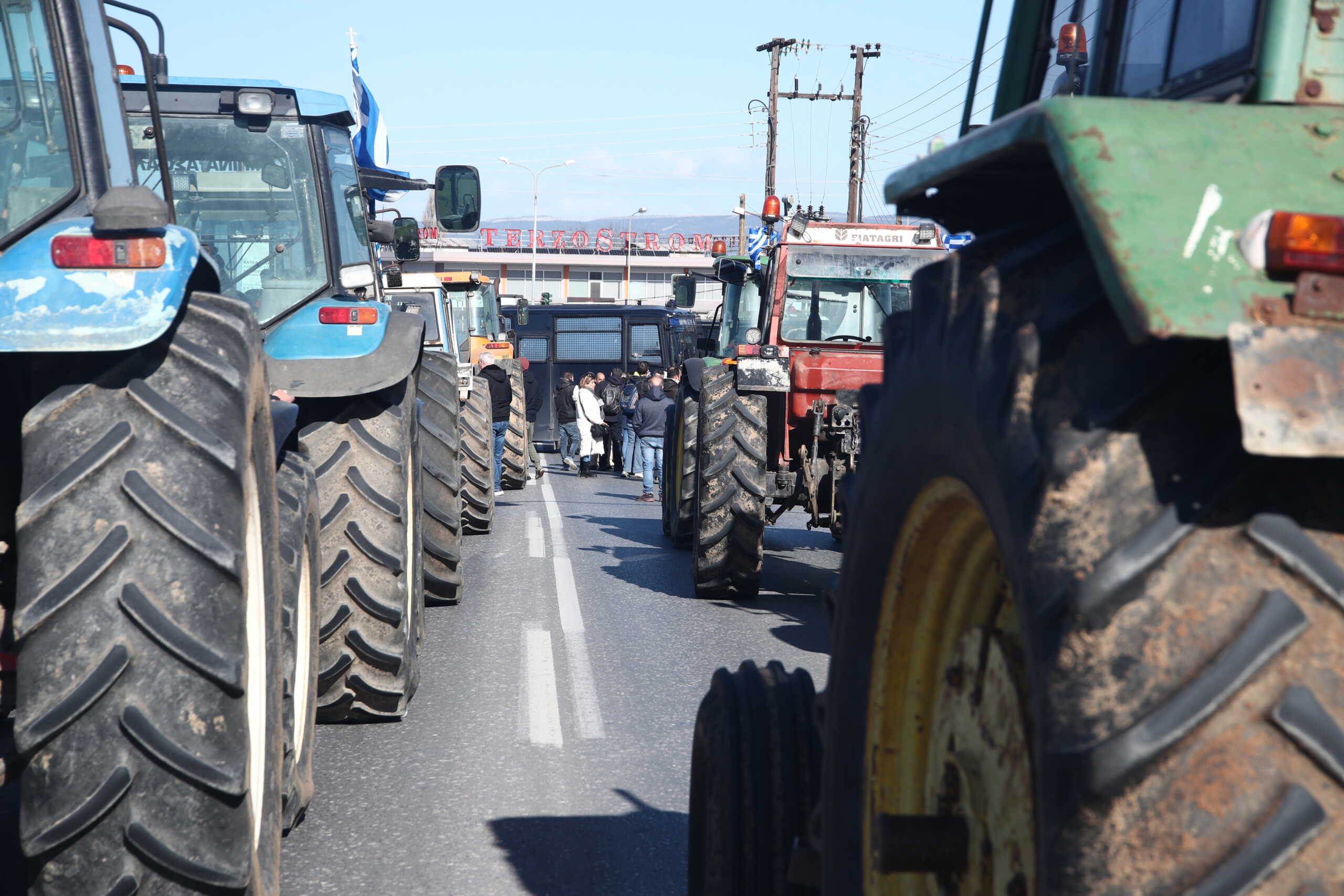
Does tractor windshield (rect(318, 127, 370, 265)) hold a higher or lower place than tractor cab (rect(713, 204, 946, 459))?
higher

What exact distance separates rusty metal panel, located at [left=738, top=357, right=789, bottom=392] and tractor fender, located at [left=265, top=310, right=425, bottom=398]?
3.77 meters

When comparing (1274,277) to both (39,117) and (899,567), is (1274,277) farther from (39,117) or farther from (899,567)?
(39,117)

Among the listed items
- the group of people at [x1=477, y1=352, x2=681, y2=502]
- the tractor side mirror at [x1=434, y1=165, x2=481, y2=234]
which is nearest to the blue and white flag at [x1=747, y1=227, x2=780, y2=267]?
the tractor side mirror at [x1=434, y1=165, x2=481, y2=234]

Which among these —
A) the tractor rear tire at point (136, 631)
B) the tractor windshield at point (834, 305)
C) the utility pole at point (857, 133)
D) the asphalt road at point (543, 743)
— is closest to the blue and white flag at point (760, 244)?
the tractor windshield at point (834, 305)

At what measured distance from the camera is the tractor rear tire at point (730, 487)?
29.8 feet

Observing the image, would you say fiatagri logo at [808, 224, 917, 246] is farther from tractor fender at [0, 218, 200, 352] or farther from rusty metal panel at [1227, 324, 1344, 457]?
rusty metal panel at [1227, 324, 1344, 457]

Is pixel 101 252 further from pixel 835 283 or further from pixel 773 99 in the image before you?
pixel 773 99

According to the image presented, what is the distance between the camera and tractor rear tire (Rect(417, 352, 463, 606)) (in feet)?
27.0

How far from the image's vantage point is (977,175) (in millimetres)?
2035

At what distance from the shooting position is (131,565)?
102 inches

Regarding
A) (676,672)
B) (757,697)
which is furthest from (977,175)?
(676,672)

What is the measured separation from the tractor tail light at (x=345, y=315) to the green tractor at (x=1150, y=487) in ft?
13.9

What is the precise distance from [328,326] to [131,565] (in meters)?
3.41

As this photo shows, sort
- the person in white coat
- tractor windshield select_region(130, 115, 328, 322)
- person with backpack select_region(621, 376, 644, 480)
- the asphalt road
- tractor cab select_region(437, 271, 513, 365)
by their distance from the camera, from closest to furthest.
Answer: the asphalt road
tractor windshield select_region(130, 115, 328, 322)
the person in white coat
tractor cab select_region(437, 271, 513, 365)
person with backpack select_region(621, 376, 644, 480)
